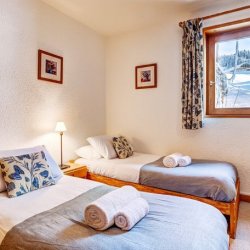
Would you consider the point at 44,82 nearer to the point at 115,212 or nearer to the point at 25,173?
the point at 25,173

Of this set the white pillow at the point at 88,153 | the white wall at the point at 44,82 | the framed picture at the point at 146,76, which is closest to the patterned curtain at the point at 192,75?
the framed picture at the point at 146,76

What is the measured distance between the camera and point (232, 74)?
2.88m

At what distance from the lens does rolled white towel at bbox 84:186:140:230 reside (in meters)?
1.15

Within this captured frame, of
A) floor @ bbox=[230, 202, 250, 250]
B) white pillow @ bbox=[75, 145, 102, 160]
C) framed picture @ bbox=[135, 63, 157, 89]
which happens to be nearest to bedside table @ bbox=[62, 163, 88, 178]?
white pillow @ bbox=[75, 145, 102, 160]

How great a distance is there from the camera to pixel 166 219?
1.25 m

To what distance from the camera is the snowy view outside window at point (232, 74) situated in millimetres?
2781

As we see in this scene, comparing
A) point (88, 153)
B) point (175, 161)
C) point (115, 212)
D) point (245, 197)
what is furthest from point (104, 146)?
point (245, 197)

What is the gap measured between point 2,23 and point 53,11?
2.60 feet

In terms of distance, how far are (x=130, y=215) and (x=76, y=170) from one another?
1563 mm

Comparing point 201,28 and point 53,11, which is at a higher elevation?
point 53,11

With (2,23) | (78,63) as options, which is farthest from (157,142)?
(2,23)

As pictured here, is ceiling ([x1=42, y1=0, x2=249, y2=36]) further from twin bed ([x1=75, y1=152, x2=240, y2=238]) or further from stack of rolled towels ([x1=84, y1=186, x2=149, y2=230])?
stack of rolled towels ([x1=84, y1=186, x2=149, y2=230])

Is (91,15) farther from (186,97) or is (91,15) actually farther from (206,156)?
(206,156)

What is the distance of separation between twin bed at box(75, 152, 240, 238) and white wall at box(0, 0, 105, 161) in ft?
2.21
